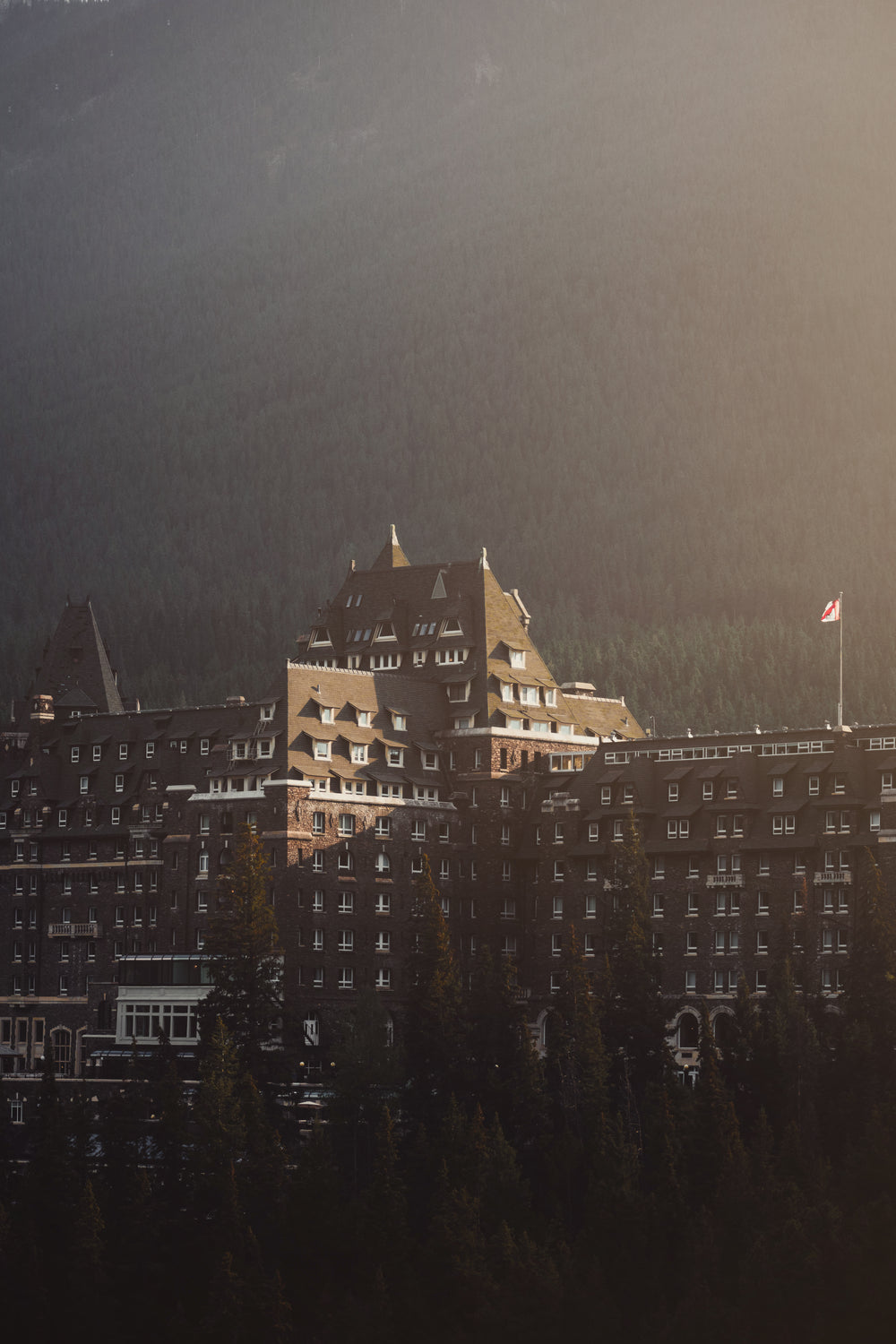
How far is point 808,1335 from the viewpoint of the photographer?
129m

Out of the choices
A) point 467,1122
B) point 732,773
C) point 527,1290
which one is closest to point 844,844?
point 732,773

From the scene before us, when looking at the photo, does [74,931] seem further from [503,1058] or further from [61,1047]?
[503,1058]

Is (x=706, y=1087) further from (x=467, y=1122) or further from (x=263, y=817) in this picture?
(x=263, y=817)

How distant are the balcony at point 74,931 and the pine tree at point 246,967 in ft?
65.5

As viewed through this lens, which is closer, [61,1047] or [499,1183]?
[499,1183]

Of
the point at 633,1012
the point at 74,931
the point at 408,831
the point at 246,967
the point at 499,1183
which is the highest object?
the point at 408,831

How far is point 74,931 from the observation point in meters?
185

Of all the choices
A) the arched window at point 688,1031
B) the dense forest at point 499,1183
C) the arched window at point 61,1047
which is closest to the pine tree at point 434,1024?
the dense forest at point 499,1183

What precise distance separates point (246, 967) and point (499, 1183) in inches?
1139

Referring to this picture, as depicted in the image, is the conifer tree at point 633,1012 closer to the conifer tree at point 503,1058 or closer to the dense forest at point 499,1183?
the dense forest at point 499,1183

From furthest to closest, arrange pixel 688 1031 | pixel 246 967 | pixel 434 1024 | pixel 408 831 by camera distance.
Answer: pixel 408 831
pixel 688 1031
pixel 246 967
pixel 434 1024

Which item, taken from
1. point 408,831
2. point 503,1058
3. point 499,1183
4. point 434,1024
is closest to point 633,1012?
point 503,1058

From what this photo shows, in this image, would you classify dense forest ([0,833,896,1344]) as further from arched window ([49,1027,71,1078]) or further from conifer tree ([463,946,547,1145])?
arched window ([49,1027,71,1078])

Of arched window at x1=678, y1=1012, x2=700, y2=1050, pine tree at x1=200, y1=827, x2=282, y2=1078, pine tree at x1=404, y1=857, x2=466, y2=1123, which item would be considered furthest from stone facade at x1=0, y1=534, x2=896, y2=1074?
pine tree at x1=404, y1=857, x2=466, y2=1123
